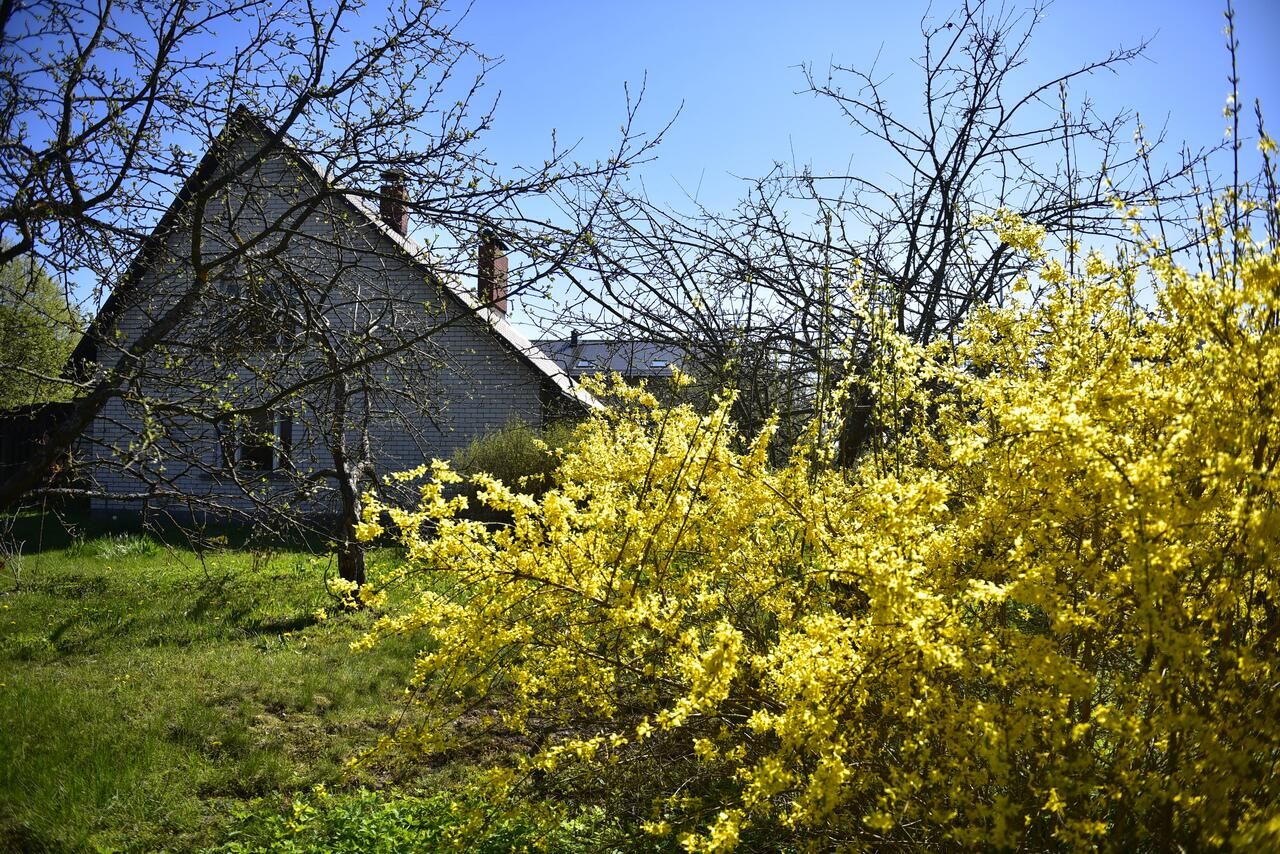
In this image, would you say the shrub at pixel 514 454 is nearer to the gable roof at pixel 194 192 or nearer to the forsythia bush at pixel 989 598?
the gable roof at pixel 194 192

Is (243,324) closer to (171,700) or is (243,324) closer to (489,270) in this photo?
(489,270)

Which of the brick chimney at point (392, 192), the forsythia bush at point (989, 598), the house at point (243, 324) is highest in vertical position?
the brick chimney at point (392, 192)

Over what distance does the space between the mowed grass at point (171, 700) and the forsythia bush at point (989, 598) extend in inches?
61.8

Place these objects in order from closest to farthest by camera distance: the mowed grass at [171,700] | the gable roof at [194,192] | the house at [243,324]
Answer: the house at [243,324] → the gable roof at [194,192] → the mowed grass at [171,700]

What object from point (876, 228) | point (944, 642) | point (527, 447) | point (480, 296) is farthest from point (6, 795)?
point (527, 447)

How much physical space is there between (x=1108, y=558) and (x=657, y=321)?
136 inches

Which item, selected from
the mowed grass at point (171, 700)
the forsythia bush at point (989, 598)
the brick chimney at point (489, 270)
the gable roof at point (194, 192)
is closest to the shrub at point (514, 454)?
the mowed grass at point (171, 700)

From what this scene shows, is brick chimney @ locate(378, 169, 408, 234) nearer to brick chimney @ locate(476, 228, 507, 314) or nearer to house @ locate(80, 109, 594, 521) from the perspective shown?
house @ locate(80, 109, 594, 521)

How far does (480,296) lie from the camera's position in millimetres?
4004

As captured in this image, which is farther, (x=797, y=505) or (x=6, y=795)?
(x=6, y=795)

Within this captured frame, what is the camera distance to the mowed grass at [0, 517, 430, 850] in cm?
410

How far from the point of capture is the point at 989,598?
2053 millimetres

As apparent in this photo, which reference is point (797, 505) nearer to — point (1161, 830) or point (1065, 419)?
point (1065, 419)

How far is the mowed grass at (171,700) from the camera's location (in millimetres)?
4102
